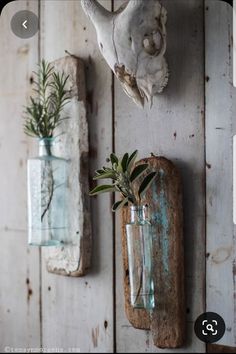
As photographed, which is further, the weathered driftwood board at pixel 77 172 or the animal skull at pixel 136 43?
the weathered driftwood board at pixel 77 172

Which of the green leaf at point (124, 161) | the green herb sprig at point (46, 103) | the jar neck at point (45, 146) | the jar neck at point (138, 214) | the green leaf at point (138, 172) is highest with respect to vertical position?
the green herb sprig at point (46, 103)

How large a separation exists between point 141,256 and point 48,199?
173 mm

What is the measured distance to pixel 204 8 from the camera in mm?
667

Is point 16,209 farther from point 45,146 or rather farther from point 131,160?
point 131,160

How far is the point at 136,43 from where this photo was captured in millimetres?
645

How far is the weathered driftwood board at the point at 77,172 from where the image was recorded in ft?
2.50

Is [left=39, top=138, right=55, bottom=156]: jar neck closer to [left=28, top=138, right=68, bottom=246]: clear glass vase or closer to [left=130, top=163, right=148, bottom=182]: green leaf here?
[left=28, top=138, right=68, bottom=246]: clear glass vase

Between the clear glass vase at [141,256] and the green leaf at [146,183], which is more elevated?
the green leaf at [146,183]

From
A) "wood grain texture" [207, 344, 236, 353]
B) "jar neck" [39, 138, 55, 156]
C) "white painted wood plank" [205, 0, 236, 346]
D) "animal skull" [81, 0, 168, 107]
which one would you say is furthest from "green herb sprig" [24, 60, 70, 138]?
"wood grain texture" [207, 344, 236, 353]

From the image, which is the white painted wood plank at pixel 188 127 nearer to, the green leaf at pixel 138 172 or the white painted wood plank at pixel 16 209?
the green leaf at pixel 138 172

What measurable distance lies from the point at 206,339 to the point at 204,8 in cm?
41

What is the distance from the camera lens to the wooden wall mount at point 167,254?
675 millimetres

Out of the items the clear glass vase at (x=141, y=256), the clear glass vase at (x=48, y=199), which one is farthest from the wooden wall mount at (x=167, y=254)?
the clear glass vase at (x=48, y=199)

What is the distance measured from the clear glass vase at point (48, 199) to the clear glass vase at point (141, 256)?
5.2 inches
